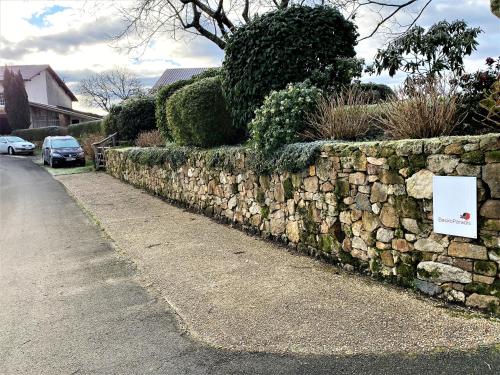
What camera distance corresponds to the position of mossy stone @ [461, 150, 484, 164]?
3920mm

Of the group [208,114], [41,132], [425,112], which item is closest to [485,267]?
[425,112]

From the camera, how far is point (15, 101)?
44094 millimetres

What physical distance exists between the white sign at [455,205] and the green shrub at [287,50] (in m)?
4.15

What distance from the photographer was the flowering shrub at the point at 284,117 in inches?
264

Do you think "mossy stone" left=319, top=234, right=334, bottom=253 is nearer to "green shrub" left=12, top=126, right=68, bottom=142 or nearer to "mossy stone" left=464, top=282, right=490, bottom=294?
"mossy stone" left=464, top=282, right=490, bottom=294

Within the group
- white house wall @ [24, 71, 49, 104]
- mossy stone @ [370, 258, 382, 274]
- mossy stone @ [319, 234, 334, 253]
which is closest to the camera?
mossy stone @ [370, 258, 382, 274]

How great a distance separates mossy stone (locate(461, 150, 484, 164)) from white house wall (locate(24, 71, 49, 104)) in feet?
179

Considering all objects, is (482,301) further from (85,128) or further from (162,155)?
(85,128)

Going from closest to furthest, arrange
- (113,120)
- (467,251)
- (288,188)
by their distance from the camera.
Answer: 1. (467,251)
2. (288,188)
3. (113,120)

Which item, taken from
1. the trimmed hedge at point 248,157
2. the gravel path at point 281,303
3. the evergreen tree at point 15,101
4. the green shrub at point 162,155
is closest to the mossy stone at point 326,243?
the gravel path at point 281,303

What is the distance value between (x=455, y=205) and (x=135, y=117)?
56.0ft

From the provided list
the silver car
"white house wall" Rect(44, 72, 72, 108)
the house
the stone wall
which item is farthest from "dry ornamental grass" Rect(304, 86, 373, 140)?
"white house wall" Rect(44, 72, 72, 108)

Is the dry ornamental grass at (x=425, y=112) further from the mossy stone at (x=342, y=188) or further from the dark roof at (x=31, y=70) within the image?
the dark roof at (x=31, y=70)

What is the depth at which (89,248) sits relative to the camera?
728 cm
